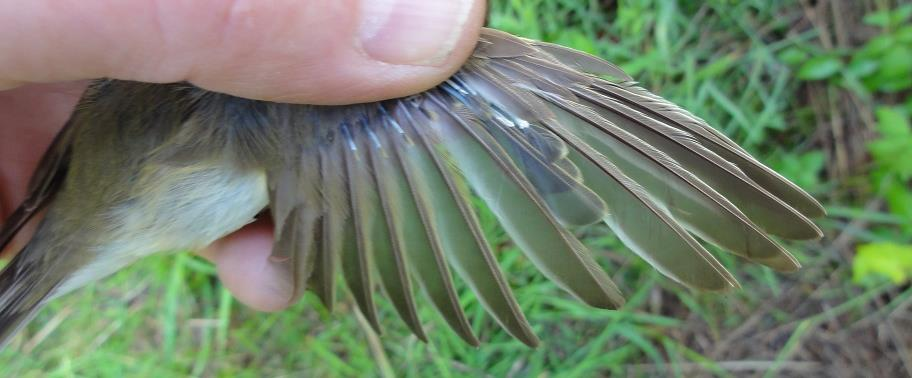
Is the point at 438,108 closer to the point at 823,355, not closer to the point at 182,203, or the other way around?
the point at 182,203

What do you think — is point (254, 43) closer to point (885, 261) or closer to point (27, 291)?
point (27, 291)

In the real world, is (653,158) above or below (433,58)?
below

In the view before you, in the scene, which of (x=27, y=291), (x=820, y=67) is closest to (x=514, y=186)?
(x=27, y=291)

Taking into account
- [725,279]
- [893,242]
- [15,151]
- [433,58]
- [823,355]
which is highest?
[433,58]

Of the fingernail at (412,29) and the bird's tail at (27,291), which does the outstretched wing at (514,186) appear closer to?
the fingernail at (412,29)

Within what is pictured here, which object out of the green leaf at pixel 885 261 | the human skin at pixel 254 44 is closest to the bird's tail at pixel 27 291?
the human skin at pixel 254 44

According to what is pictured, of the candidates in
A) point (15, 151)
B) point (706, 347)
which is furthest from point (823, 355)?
point (15, 151)

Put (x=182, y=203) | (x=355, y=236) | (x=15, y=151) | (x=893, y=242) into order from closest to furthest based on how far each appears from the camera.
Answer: (x=355, y=236) → (x=182, y=203) → (x=15, y=151) → (x=893, y=242)

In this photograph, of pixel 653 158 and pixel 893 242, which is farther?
pixel 893 242
